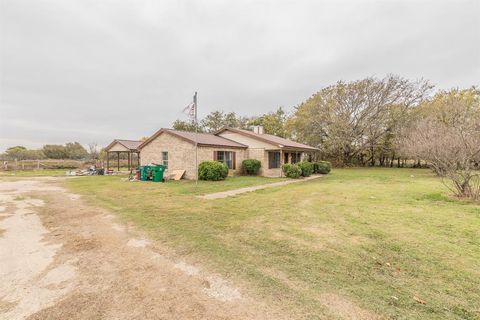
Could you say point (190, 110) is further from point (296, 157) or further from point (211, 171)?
point (296, 157)

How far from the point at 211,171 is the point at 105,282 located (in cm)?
1165

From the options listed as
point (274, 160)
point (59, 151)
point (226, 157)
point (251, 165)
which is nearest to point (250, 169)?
point (251, 165)

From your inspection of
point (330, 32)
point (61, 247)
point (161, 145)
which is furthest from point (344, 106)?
point (61, 247)

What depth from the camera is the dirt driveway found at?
7.79ft

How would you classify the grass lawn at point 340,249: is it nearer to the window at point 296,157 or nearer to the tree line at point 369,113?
the window at point 296,157

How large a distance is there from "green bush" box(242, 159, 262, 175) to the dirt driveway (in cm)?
1364

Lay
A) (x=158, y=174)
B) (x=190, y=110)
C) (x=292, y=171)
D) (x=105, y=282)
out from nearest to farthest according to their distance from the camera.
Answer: (x=105, y=282)
(x=190, y=110)
(x=158, y=174)
(x=292, y=171)

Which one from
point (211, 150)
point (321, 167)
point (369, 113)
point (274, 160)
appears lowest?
point (321, 167)

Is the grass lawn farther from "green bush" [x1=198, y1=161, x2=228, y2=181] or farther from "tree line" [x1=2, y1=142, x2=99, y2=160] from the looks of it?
"tree line" [x1=2, y1=142, x2=99, y2=160]

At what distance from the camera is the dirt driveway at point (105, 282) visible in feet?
7.79

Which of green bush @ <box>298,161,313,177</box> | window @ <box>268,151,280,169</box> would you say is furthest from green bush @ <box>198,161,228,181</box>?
green bush @ <box>298,161,313,177</box>

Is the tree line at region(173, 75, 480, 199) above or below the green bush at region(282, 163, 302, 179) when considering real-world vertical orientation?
above

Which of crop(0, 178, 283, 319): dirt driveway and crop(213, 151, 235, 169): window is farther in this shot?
crop(213, 151, 235, 169): window

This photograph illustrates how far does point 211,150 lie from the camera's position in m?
16.4
